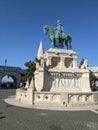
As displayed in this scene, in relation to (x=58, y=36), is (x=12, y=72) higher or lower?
lower

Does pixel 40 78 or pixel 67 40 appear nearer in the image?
pixel 40 78

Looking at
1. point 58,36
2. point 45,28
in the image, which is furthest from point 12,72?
point 58,36

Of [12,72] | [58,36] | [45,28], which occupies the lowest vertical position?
[12,72]

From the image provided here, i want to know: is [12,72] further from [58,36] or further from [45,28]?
[58,36]

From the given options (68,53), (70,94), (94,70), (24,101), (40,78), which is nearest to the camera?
(70,94)

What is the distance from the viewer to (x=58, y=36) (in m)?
20.8

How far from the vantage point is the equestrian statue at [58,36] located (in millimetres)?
20845

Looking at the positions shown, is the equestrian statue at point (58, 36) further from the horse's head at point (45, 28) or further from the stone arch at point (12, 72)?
the stone arch at point (12, 72)

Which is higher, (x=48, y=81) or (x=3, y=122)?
(x=48, y=81)

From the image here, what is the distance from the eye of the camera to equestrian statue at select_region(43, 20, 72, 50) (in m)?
20.8

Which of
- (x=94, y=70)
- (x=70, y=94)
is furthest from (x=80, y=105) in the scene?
(x=94, y=70)

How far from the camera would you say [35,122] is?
8859 millimetres

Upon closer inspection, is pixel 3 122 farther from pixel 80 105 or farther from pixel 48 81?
pixel 48 81

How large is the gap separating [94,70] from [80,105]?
123 feet
